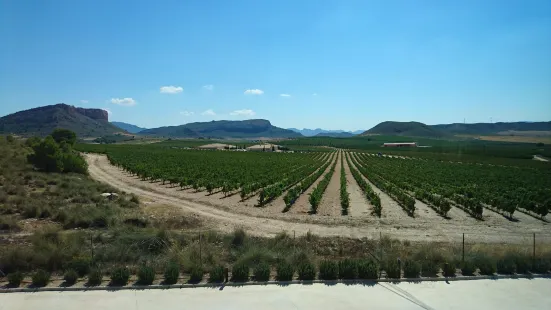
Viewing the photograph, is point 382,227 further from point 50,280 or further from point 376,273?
point 50,280

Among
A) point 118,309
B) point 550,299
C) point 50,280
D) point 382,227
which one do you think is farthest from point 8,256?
point 382,227

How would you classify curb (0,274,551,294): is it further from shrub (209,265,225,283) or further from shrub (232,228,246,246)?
shrub (232,228,246,246)

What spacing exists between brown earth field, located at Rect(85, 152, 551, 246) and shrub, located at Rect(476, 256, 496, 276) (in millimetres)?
7134

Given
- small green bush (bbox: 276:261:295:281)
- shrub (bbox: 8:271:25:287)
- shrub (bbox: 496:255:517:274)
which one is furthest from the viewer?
shrub (bbox: 496:255:517:274)

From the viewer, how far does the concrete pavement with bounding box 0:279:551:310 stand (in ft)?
33.6

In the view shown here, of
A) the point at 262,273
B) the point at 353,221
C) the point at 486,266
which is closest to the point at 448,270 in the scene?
the point at 486,266

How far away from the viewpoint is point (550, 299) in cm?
1094

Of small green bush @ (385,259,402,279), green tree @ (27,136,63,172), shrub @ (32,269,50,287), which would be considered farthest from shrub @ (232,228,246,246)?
green tree @ (27,136,63,172)

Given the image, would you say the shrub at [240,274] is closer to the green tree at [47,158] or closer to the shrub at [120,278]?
the shrub at [120,278]

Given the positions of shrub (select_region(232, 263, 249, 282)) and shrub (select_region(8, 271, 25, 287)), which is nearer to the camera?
shrub (select_region(8, 271, 25, 287))

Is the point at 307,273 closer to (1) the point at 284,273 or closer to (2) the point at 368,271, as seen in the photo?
(1) the point at 284,273

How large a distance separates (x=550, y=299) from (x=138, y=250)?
1404 centimetres

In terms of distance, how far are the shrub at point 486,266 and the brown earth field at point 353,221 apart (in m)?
7.13

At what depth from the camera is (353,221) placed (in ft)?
83.6
